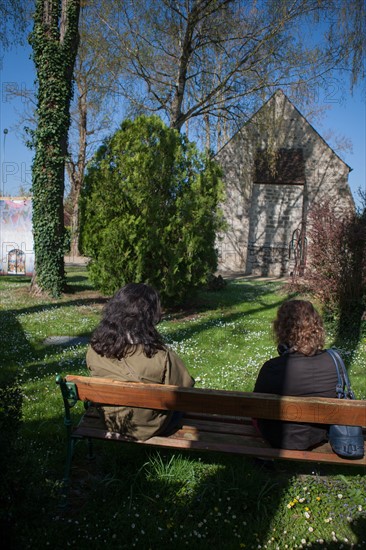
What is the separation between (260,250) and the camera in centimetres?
2302

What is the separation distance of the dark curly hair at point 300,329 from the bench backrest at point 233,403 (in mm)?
559

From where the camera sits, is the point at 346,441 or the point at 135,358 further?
the point at 135,358

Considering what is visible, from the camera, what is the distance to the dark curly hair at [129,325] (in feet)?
10.5

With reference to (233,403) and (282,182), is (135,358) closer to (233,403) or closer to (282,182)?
(233,403)

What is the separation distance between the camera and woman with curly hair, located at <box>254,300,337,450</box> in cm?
316

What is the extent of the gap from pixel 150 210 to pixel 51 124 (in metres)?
4.13

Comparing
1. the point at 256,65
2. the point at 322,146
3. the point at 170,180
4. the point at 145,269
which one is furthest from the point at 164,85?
the point at 322,146

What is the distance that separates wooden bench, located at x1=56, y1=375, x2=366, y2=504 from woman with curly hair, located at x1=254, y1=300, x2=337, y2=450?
3.8 inches

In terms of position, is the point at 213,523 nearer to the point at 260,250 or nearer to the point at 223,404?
the point at 223,404

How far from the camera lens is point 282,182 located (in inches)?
889

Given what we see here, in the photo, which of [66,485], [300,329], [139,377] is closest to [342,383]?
[300,329]

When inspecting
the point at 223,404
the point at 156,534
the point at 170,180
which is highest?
the point at 170,180

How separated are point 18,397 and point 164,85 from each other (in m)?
15.2

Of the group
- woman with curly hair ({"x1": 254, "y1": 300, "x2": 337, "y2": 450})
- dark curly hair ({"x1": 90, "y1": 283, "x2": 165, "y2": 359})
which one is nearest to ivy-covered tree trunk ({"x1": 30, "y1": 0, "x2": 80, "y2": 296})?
dark curly hair ({"x1": 90, "y1": 283, "x2": 165, "y2": 359})
